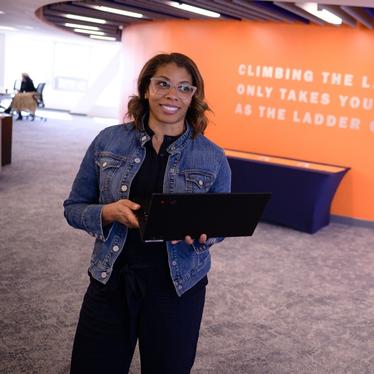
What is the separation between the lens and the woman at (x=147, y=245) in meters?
1.72

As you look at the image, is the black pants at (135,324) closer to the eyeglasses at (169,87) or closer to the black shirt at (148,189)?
the black shirt at (148,189)

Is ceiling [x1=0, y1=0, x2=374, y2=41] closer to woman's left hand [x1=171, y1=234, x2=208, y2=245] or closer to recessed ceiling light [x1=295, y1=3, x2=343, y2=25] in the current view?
recessed ceiling light [x1=295, y1=3, x2=343, y2=25]

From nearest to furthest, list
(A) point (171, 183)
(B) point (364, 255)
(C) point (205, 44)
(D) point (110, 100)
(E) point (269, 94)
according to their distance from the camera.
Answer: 1. (A) point (171, 183)
2. (B) point (364, 255)
3. (E) point (269, 94)
4. (C) point (205, 44)
5. (D) point (110, 100)

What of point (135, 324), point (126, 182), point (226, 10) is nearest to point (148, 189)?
point (126, 182)

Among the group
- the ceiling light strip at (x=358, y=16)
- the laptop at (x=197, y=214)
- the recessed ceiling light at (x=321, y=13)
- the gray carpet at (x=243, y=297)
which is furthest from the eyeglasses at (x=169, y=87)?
the recessed ceiling light at (x=321, y=13)

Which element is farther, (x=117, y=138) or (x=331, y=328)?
(x=331, y=328)

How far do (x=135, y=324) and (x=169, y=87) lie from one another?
2.66 feet

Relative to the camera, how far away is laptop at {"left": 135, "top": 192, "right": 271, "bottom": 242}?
1.52m

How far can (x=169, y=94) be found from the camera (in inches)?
67.6

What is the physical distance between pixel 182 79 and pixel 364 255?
14.9 feet

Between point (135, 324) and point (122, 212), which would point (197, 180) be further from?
point (135, 324)

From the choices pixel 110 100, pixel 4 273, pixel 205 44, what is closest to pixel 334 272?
pixel 4 273

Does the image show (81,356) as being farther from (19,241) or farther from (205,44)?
(205,44)

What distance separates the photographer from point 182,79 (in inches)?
68.8
